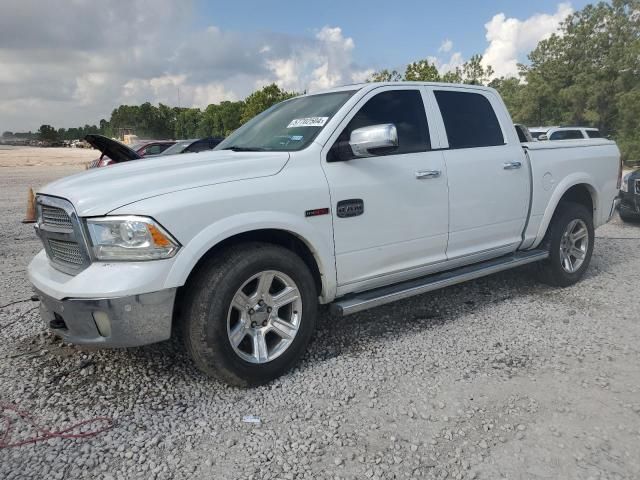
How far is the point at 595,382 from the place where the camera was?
3186mm

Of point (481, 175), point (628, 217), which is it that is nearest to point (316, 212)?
point (481, 175)

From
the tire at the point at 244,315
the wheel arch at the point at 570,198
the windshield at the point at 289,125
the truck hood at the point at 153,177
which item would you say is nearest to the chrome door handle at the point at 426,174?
the windshield at the point at 289,125

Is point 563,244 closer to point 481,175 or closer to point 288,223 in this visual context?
point 481,175

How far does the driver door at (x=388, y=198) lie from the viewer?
3.44 metres

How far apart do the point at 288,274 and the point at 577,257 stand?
3642mm

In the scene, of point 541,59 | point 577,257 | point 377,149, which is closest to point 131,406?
point 377,149

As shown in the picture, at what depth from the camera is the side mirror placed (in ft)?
10.4

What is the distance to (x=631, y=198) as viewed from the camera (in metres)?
8.88

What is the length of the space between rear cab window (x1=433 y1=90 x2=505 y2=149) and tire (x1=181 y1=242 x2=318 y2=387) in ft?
6.19

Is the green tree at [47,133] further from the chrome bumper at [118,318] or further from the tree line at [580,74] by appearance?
the chrome bumper at [118,318]

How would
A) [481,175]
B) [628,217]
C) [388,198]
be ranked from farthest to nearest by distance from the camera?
1. [628,217]
2. [481,175]
3. [388,198]

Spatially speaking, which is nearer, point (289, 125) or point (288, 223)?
point (288, 223)

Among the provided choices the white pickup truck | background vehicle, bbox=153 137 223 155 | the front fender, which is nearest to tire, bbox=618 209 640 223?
the white pickup truck

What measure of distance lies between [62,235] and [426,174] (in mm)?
2565
